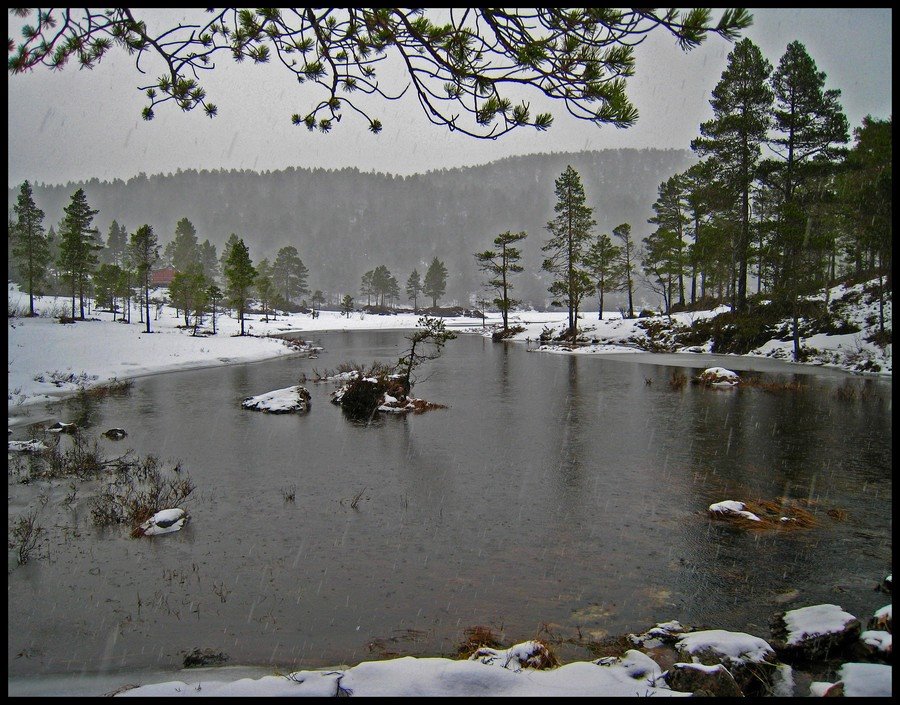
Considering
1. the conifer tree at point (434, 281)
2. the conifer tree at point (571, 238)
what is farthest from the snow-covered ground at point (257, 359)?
the conifer tree at point (434, 281)

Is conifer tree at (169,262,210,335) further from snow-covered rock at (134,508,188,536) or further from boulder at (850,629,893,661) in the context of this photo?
boulder at (850,629,893,661)

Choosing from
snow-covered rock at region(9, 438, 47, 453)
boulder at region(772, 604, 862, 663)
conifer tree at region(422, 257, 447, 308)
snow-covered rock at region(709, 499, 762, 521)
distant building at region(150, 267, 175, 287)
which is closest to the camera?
boulder at region(772, 604, 862, 663)

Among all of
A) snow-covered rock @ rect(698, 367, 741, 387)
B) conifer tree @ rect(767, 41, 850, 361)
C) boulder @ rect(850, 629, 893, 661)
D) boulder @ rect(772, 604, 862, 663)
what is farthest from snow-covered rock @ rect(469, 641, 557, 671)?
conifer tree @ rect(767, 41, 850, 361)

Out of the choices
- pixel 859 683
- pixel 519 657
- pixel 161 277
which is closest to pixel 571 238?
pixel 519 657

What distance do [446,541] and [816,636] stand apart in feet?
15.6

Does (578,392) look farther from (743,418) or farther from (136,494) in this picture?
(136,494)

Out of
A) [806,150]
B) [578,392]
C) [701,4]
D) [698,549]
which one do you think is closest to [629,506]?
[698,549]

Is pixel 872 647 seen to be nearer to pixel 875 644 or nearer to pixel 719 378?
pixel 875 644

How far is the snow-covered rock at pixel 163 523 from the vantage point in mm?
8327

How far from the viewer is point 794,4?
8.59 ft

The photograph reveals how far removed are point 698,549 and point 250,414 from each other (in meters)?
15.1

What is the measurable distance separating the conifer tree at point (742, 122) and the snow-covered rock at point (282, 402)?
26.4 meters

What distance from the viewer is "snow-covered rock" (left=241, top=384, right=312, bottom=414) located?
18.8 meters

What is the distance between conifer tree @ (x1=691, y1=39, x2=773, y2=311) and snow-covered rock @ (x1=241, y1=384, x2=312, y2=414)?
2639cm
